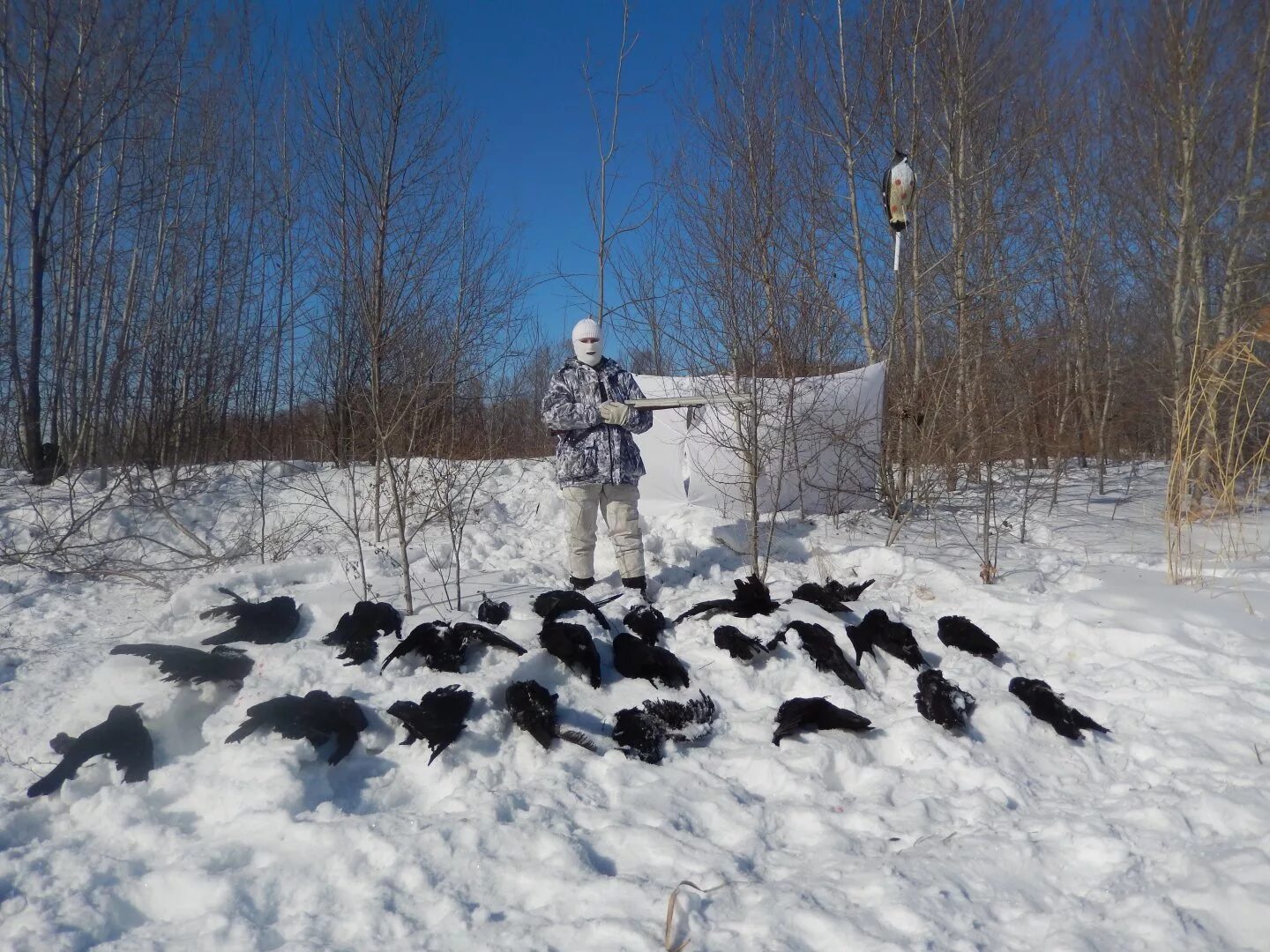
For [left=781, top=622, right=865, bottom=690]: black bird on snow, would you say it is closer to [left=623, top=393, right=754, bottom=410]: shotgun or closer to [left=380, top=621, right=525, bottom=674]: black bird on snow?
[left=380, top=621, right=525, bottom=674]: black bird on snow

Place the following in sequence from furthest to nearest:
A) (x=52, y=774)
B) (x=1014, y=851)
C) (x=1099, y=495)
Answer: (x=1099, y=495)
(x=52, y=774)
(x=1014, y=851)

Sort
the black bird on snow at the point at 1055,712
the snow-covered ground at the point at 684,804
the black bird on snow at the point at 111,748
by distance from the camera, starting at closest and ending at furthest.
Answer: the snow-covered ground at the point at 684,804
the black bird on snow at the point at 111,748
the black bird on snow at the point at 1055,712

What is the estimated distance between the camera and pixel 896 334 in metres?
6.43

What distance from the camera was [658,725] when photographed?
290 centimetres

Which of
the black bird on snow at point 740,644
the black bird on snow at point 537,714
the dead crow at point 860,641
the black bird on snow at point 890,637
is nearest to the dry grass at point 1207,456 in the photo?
the black bird on snow at point 890,637

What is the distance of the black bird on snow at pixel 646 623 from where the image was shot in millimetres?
3627

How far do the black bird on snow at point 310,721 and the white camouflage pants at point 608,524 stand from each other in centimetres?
182

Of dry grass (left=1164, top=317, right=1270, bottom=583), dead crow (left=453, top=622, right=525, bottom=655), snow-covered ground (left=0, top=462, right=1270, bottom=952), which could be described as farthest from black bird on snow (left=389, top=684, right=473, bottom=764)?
dry grass (left=1164, top=317, right=1270, bottom=583)

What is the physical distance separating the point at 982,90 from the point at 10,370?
10.4 m

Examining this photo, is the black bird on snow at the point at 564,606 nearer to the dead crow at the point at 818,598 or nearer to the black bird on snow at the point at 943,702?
the dead crow at the point at 818,598

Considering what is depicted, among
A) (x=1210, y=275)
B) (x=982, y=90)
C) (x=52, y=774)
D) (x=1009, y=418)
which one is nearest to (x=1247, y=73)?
(x=1210, y=275)

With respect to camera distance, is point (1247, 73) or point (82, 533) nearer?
point (82, 533)

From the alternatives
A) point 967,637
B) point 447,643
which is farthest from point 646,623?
point 967,637

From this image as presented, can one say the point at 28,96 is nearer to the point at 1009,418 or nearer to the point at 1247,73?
the point at 1009,418
